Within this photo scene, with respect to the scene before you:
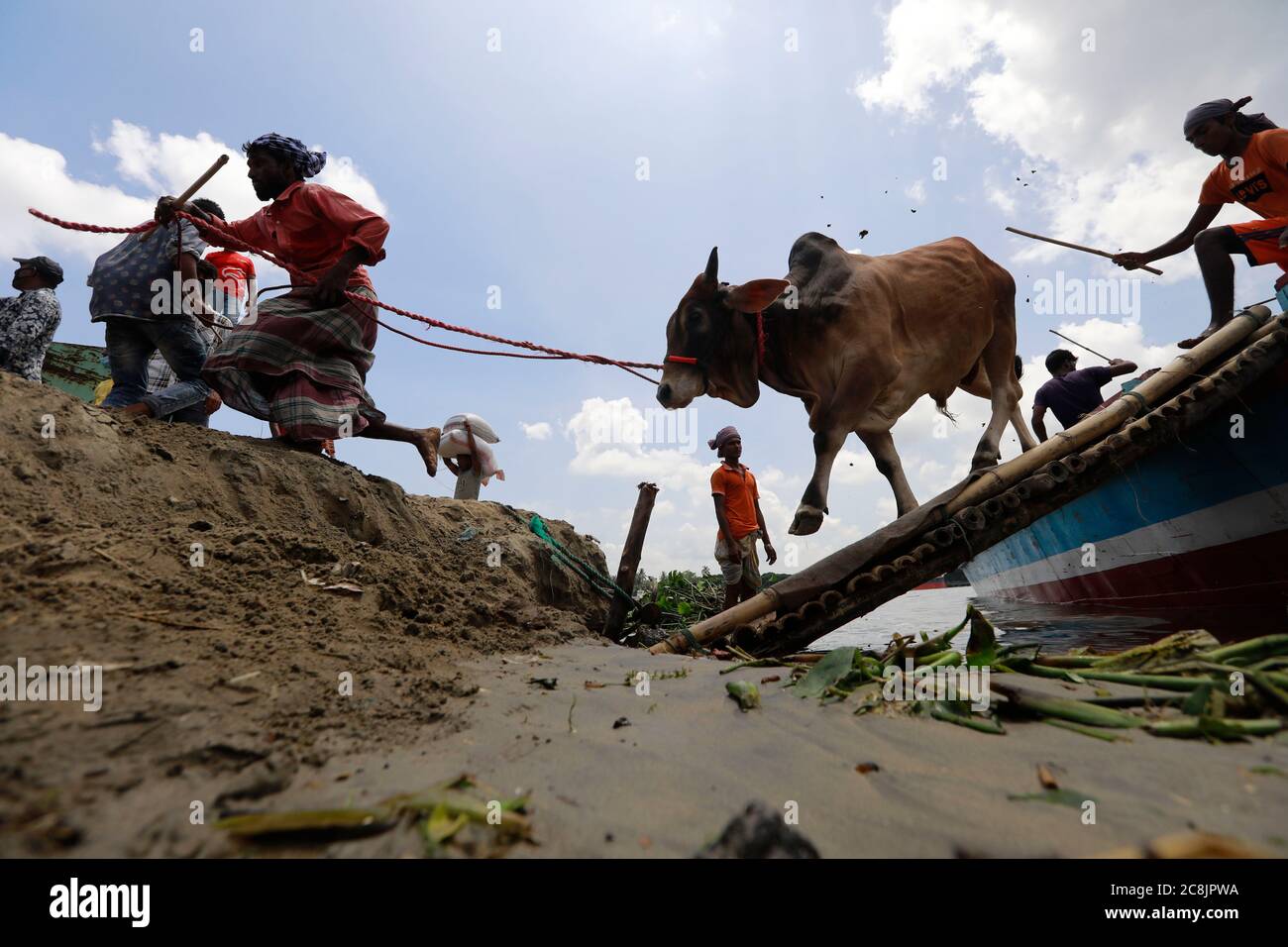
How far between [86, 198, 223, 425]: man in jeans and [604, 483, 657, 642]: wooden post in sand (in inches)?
121

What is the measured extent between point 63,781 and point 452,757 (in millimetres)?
700

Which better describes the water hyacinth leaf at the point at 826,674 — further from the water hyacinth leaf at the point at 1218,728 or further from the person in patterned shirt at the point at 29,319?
the person in patterned shirt at the point at 29,319

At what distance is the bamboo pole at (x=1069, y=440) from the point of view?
3725mm

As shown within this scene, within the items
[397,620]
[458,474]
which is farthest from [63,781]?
[458,474]

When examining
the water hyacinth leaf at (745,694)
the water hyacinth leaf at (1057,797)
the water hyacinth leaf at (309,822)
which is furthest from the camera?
the water hyacinth leaf at (745,694)

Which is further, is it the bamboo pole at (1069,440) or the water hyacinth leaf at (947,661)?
the bamboo pole at (1069,440)

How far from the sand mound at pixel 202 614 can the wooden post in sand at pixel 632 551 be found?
82 cm

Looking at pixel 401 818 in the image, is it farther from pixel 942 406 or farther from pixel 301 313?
pixel 942 406

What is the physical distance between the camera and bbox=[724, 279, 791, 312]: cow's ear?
480cm

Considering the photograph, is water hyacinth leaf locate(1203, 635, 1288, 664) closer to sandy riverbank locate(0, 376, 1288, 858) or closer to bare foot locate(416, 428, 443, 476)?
sandy riverbank locate(0, 376, 1288, 858)

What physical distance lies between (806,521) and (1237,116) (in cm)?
440

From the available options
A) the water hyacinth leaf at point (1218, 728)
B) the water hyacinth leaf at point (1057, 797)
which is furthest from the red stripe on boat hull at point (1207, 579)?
the water hyacinth leaf at point (1057, 797)

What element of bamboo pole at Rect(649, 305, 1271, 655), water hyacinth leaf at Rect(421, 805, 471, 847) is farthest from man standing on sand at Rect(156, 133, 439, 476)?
water hyacinth leaf at Rect(421, 805, 471, 847)

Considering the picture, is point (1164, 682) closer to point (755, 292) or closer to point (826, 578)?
point (826, 578)
